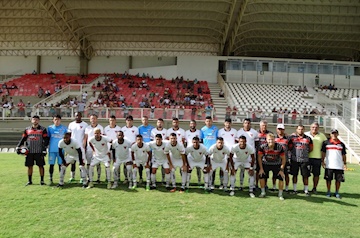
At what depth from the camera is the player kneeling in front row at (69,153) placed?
873 cm

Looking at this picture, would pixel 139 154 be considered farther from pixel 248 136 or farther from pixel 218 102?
pixel 218 102

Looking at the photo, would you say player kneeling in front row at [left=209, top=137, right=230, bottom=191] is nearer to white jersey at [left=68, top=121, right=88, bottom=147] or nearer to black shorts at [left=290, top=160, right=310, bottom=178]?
black shorts at [left=290, top=160, right=310, bottom=178]

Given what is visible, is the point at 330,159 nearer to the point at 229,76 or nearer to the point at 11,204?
the point at 11,204

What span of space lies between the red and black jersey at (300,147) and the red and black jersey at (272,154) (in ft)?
1.95

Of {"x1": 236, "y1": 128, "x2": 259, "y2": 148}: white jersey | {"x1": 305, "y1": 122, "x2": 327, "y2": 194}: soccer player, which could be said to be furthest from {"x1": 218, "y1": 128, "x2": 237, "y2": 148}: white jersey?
{"x1": 305, "y1": 122, "x2": 327, "y2": 194}: soccer player

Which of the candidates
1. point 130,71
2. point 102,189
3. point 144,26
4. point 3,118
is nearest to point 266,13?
point 144,26

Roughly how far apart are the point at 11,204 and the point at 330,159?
26.5ft

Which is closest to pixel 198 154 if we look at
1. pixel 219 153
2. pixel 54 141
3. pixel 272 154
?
pixel 219 153

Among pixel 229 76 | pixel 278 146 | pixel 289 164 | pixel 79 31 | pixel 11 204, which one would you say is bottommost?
pixel 11 204

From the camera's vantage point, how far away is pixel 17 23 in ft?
111

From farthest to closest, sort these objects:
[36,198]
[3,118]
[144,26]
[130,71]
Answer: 1. [130,71]
2. [144,26]
3. [3,118]
4. [36,198]

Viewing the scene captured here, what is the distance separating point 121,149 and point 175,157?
61.7 inches

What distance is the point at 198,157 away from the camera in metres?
8.77

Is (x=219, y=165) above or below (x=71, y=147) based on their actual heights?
below
